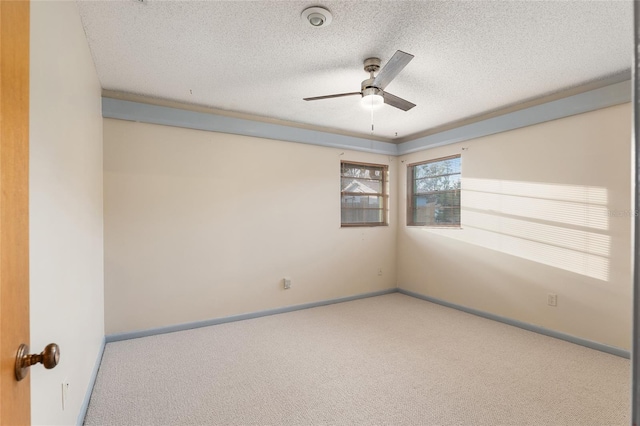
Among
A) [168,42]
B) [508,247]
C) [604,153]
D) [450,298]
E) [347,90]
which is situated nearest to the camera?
Result: [168,42]

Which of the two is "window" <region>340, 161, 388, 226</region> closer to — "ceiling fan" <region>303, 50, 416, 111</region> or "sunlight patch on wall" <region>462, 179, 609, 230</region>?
"sunlight patch on wall" <region>462, 179, 609, 230</region>

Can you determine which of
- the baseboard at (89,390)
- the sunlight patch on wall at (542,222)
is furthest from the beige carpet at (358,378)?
the sunlight patch on wall at (542,222)

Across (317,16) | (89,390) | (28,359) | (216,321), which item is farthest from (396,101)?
(89,390)

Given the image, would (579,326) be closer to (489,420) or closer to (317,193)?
(489,420)

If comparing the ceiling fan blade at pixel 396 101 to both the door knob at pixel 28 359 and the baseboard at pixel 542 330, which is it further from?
the baseboard at pixel 542 330

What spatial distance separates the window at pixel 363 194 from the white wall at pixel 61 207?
3.04m

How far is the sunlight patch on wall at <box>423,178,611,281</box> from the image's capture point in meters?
2.80

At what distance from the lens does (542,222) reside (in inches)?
124

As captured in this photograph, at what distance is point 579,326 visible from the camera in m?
2.91

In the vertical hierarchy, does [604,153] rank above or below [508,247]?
above

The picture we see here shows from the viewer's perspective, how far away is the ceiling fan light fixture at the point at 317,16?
1.82 m

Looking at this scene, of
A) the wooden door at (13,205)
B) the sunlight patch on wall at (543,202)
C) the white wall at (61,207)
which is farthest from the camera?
the sunlight patch on wall at (543,202)

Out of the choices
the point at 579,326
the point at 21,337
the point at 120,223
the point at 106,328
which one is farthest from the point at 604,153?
the point at 106,328

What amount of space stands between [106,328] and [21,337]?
9.36 ft
